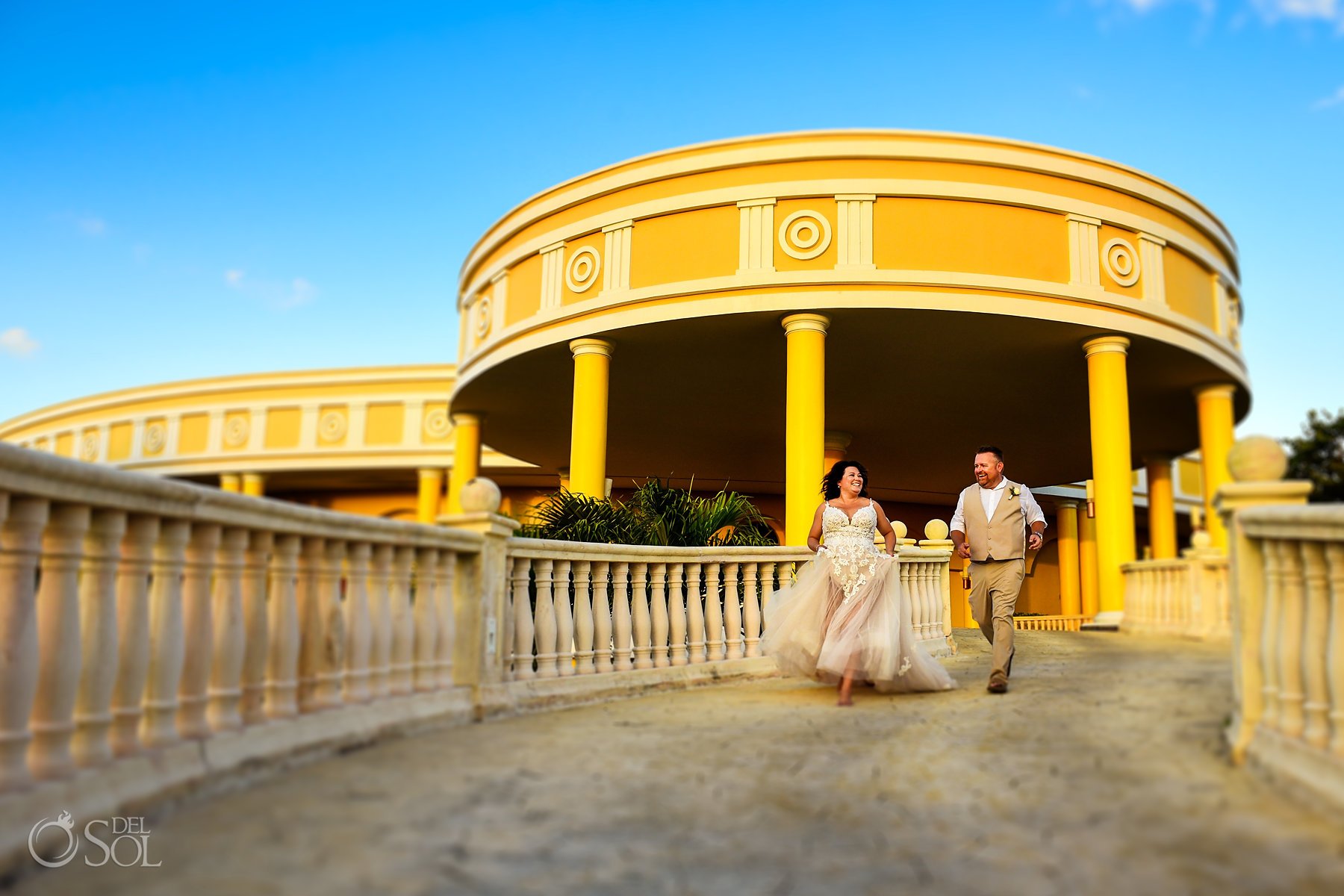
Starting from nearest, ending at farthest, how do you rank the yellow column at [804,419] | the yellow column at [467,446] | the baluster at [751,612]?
the baluster at [751,612], the yellow column at [804,419], the yellow column at [467,446]

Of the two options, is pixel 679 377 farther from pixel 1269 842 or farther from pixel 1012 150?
pixel 1269 842

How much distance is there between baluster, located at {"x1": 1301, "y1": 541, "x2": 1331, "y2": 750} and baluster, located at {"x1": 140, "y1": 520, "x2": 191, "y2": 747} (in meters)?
4.33

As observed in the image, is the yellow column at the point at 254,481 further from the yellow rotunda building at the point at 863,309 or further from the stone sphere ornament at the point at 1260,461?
the stone sphere ornament at the point at 1260,461

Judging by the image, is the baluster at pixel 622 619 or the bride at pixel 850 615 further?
the baluster at pixel 622 619

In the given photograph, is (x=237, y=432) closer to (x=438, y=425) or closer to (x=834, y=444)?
(x=438, y=425)

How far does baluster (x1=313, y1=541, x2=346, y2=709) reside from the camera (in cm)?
483

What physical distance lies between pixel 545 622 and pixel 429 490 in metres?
24.8

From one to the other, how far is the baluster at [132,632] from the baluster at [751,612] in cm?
579

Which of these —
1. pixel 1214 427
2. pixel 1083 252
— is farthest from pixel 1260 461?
pixel 1214 427

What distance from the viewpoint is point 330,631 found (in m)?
4.88

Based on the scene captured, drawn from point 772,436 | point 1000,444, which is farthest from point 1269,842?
point 1000,444

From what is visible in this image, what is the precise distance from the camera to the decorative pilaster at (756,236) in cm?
1455

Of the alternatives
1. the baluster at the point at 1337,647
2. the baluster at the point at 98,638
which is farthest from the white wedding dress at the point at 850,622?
the baluster at the point at 98,638

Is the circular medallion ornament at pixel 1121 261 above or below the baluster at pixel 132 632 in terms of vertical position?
above
